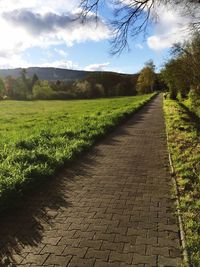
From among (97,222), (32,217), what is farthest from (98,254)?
(32,217)

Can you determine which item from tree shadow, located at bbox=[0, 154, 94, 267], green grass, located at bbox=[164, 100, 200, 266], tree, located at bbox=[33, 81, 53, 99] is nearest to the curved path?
tree shadow, located at bbox=[0, 154, 94, 267]

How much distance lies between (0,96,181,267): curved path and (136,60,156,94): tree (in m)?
91.8

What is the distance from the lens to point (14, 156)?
951cm

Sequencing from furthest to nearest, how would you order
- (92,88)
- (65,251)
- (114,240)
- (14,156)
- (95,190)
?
1. (92,88)
2. (14,156)
3. (95,190)
4. (114,240)
5. (65,251)

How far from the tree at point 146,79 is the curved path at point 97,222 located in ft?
301

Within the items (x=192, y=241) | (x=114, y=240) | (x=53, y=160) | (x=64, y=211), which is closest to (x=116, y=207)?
(x=64, y=211)

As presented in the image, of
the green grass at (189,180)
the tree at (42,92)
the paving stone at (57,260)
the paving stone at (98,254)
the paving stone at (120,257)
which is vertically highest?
the paving stone at (57,260)

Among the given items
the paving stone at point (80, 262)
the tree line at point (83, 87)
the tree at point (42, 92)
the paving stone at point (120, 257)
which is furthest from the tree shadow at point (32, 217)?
the tree at point (42, 92)

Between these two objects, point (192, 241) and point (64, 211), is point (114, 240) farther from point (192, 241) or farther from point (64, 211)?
point (64, 211)

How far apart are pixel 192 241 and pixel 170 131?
41.3 ft

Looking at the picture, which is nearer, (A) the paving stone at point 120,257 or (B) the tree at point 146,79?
(A) the paving stone at point 120,257

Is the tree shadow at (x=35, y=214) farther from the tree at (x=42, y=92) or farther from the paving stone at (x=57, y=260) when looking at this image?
the tree at (x=42, y=92)

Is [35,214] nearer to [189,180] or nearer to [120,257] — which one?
[120,257]

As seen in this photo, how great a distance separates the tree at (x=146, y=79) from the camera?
99062 millimetres
